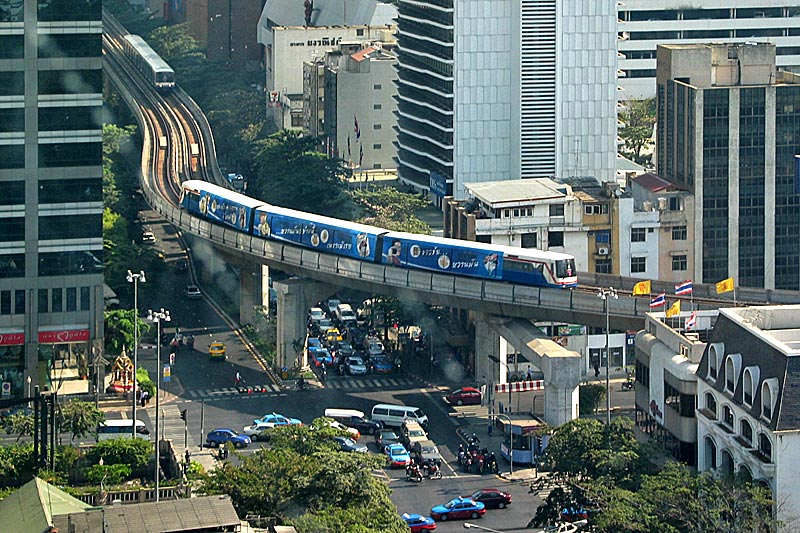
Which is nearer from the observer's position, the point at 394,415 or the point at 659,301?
the point at 659,301

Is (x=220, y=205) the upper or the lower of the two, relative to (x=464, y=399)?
upper

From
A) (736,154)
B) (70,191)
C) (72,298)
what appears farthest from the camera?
(736,154)

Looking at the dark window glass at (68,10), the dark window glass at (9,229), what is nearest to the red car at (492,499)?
the dark window glass at (9,229)

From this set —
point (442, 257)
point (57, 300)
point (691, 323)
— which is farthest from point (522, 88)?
point (691, 323)

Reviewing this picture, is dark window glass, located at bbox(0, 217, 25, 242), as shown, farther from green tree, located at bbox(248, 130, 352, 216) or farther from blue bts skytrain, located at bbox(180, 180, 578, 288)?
green tree, located at bbox(248, 130, 352, 216)

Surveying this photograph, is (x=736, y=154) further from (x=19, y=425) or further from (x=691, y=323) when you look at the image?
(x=19, y=425)

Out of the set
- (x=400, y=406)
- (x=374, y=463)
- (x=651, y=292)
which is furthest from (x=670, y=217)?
(x=374, y=463)

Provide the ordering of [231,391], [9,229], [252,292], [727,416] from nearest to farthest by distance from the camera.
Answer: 1. [727,416]
2. [9,229]
3. [231,391]
4. [252,292]
